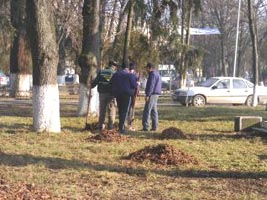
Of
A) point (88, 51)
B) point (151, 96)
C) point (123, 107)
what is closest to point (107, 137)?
point (123, 107)

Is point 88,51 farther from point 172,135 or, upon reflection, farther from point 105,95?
point 172,135

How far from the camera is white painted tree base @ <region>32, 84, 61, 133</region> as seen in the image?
44.4 feet

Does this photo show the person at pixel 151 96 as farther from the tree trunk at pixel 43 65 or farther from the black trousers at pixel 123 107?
the tree trunk at pixel 43 65

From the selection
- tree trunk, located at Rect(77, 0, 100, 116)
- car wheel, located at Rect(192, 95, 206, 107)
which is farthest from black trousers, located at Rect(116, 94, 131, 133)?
car wheel, located at Rect(192, 95, 206, 107)

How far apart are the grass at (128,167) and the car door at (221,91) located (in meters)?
14.6

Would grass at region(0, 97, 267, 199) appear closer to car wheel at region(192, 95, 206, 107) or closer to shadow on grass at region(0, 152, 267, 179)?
shadow on grass at region(0, 152, 267, 179)

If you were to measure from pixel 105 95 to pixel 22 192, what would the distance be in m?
7.71

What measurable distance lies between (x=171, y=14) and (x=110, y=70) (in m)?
5.70

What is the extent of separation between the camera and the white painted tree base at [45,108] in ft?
44.4

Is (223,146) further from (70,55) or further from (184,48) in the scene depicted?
(70,55)

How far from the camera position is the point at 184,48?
91.7 feet

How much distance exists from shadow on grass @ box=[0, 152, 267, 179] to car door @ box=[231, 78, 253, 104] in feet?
67.2

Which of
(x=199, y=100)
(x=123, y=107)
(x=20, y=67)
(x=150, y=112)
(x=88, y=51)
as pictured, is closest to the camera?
(x=123, y=107)

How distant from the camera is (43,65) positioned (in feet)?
44.6
